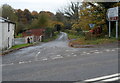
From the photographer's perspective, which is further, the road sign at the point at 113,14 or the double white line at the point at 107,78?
the road sign at the point at 113,14

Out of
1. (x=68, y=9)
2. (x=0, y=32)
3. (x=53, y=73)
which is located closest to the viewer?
(x=53, y=73)

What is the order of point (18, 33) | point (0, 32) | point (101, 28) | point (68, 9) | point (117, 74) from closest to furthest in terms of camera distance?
point (117, 74), point (0, 32), point (101, 28), point (68, 9), point (18, 33)

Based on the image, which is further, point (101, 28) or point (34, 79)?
point (101, 28)

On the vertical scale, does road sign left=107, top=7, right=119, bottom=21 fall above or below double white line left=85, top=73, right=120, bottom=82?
above

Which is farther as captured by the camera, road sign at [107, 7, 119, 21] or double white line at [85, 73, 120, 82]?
road sign at [107, 7, 119, 21]

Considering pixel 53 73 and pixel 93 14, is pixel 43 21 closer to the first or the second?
pixel 93 14

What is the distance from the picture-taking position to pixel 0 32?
23609mm

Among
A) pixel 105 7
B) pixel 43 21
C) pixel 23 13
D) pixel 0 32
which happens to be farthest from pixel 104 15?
pixel 23 13

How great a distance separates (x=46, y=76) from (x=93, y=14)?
19.6 meters

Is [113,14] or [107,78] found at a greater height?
[113,14]

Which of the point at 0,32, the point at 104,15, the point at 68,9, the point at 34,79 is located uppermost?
the point at 68,9

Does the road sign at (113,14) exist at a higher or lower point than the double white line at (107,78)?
higher

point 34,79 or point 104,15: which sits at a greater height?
point 104,15

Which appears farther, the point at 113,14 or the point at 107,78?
the point at 113,14
